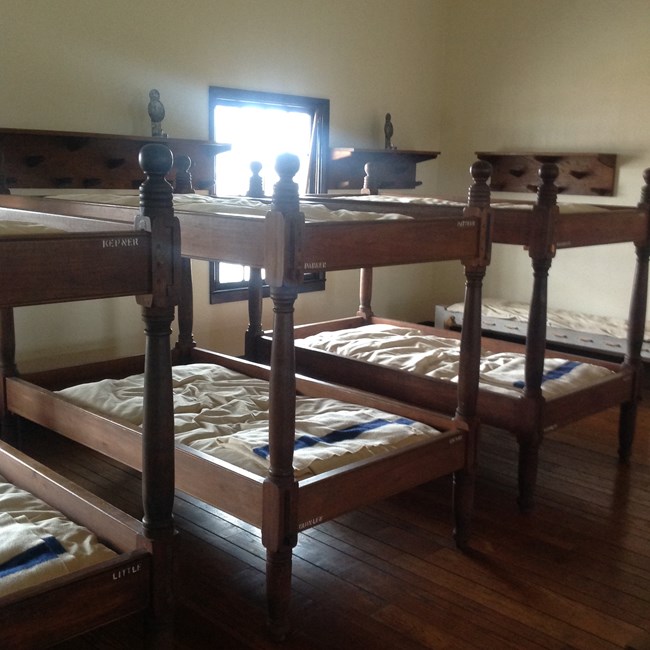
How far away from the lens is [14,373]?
3.32 metres

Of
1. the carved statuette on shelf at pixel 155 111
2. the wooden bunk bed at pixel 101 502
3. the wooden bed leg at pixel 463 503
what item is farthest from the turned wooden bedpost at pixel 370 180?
the wooden bunk bed at pixel 101 502

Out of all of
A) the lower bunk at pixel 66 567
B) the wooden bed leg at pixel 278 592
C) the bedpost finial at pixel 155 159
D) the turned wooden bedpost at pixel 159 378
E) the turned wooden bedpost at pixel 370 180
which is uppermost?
the bedpost finial at pixel 155 159

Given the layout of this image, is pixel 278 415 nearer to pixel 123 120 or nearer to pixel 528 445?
pixel 528 445

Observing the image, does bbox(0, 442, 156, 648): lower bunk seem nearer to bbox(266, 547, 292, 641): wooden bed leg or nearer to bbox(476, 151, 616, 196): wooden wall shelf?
bbox(266, 547, 292, 641): wooden bed leg

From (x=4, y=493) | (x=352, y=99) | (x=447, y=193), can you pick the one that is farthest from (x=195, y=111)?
(x=4, y=493)

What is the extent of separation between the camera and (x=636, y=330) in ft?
11.2

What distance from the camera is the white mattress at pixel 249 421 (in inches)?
93.9

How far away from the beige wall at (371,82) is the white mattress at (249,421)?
112 cm

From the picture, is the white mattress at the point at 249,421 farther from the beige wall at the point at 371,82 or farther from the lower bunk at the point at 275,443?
the beige wall at the point at 371,82

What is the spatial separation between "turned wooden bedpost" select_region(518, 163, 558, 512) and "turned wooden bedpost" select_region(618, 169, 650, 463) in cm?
67

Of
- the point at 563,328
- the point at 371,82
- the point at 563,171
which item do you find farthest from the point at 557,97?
the point at 563,328

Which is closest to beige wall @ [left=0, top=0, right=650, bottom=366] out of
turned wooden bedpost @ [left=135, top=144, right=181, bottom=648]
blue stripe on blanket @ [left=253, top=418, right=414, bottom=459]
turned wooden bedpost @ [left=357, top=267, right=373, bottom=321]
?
turned wooden bedpost @ [left=357, top=267, right=373, bottom=321]

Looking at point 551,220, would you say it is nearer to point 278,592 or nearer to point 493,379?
point 493,379

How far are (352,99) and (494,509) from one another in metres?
3.19
